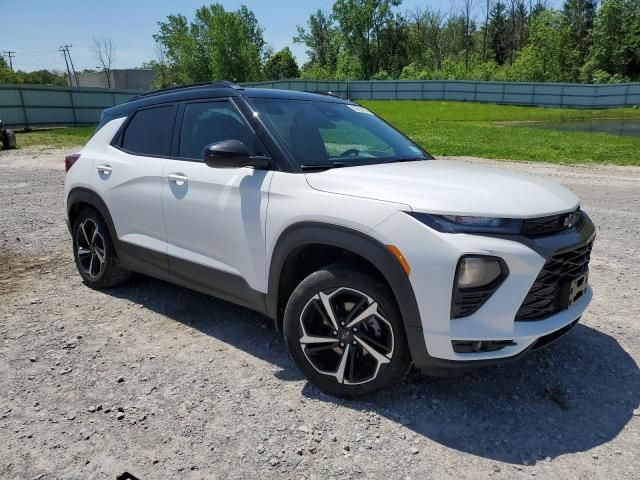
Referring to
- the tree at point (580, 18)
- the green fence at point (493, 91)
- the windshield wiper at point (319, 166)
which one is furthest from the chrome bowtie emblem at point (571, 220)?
the tree at point (580, 18)

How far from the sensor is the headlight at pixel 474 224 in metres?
2.42

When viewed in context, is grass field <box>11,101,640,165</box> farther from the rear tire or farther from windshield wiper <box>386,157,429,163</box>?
the rear tire

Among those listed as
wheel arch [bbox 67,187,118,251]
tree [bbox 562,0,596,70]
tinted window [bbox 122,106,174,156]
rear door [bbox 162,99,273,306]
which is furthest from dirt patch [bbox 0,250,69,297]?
tree [bbox 562,0,596,70]

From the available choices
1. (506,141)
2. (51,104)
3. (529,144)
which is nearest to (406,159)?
(529,144)

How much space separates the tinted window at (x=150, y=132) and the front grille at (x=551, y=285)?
9.15ft

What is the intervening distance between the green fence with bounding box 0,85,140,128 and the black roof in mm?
27225

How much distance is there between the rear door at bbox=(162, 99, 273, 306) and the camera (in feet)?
10.4

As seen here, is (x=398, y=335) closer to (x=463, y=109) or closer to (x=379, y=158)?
(x=379, y=158)

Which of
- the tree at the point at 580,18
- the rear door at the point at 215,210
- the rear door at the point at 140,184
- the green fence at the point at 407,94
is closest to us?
the rear door at the point at 215,210

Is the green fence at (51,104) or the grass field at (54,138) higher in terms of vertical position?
the green fence at (51,104)

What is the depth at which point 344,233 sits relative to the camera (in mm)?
2709

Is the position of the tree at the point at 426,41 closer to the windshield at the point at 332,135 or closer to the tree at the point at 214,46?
the tree at the point at 214,46

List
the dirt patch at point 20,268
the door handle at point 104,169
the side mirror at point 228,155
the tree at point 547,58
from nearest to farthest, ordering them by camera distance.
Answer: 1. the side mirror at point 228,155
2. the door handle at point 104,169
3. the dirt patch at point 20,268
4. the tree at point 547,58

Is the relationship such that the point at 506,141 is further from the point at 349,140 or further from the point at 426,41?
the point at 426,41
